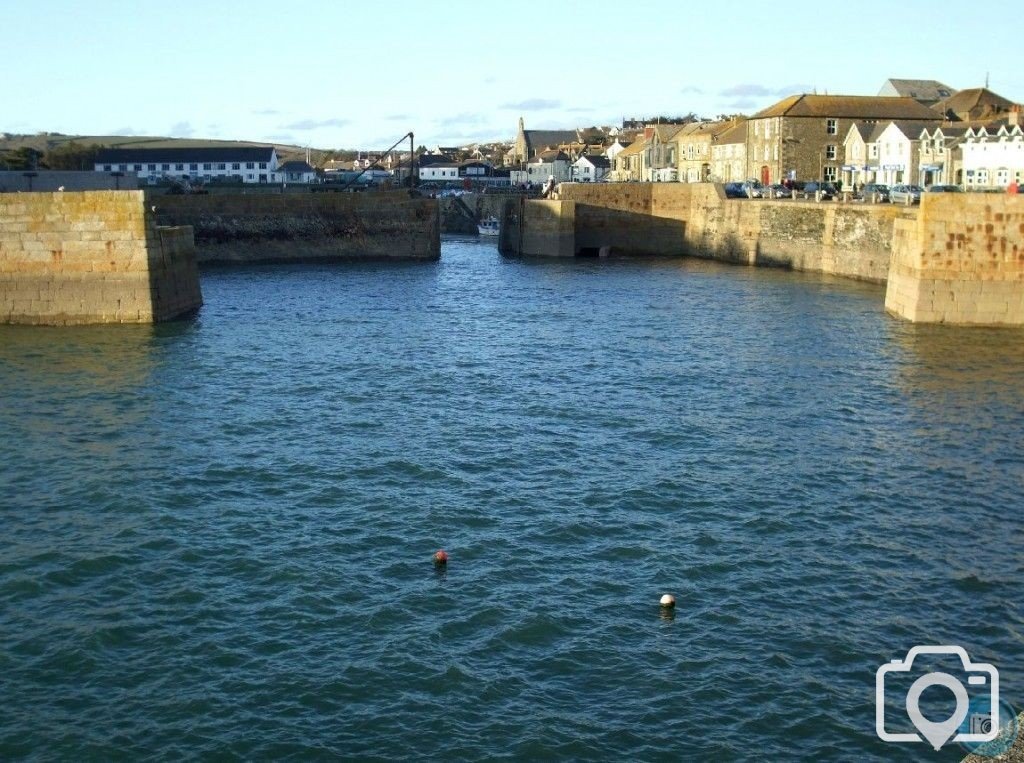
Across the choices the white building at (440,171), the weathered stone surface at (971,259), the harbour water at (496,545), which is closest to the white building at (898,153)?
the weathered stone surface at (971,259)

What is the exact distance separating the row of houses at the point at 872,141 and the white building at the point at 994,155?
0.06m

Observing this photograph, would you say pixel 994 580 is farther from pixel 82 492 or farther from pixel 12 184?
pixel 12 184

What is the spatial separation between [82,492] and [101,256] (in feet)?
64.7

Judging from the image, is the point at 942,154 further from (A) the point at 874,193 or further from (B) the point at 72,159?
(B) the point at 72,159

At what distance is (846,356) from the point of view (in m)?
36.8

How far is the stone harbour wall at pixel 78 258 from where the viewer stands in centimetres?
4016

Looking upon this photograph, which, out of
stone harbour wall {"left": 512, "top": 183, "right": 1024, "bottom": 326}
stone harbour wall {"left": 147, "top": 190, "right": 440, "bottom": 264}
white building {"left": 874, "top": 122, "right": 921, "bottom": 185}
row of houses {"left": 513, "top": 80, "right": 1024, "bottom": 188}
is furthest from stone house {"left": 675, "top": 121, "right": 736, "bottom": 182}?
stone harbour wall {"left": 147, "top": 190, "right": 440, "bottom": 264}

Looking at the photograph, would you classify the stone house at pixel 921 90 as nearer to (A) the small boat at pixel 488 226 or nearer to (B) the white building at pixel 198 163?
(A) the small boat at pixel 488 226

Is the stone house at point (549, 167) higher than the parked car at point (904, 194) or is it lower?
higher

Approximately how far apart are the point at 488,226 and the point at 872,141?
43.4m

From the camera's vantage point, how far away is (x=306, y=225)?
72.5 meters

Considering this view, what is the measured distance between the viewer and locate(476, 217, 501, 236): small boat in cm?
11107

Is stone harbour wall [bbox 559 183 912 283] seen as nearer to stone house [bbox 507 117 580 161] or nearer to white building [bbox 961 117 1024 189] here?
white building [bbox 961 117 1024 189]

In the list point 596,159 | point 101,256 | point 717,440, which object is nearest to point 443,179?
point 596,159
